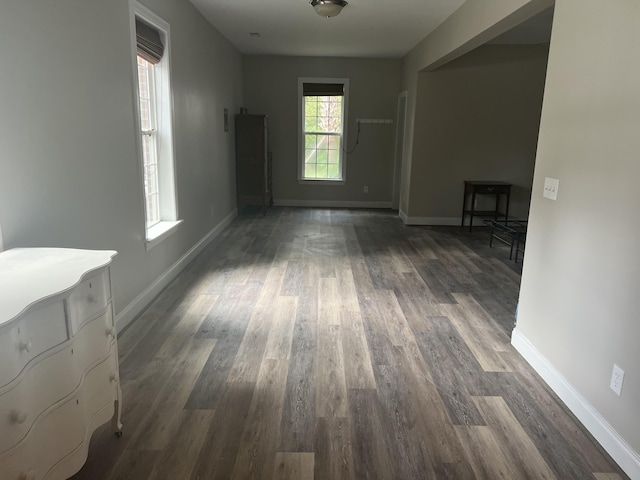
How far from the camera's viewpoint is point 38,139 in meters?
2.12

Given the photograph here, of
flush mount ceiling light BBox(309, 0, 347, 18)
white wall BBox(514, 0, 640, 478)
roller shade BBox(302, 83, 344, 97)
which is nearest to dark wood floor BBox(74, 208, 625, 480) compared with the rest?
white wall BBox(514, 0, 640, 478)

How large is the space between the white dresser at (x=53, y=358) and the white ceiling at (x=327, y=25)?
3.66 meters

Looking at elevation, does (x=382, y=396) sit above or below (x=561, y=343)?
below

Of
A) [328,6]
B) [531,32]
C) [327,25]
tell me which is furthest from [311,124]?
[328,6]

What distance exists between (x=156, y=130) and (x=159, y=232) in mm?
891

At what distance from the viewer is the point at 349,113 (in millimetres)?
7871

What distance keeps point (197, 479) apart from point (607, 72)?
98.0 inches

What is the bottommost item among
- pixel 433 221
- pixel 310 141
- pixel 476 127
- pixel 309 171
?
pixel 433 221

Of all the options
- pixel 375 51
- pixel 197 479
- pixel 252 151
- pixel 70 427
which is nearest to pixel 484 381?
pixel 197 479

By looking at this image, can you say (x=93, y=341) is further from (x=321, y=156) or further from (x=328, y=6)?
(x=321, y=156)

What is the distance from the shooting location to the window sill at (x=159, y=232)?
140 inches

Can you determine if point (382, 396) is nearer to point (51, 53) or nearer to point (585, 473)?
point (585, 473)

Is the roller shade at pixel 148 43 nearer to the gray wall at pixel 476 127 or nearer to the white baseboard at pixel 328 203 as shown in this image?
the gray wall at pixel 476 127

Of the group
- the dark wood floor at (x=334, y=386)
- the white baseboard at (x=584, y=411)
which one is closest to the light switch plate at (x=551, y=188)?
the white baseboard at (x=584, y=411)
